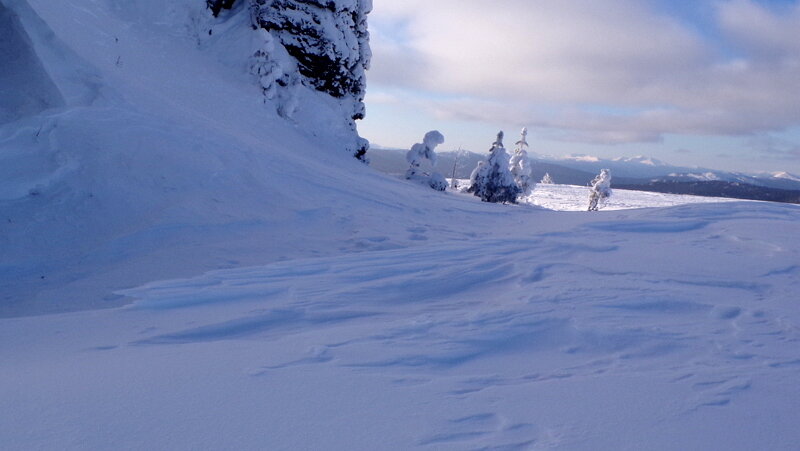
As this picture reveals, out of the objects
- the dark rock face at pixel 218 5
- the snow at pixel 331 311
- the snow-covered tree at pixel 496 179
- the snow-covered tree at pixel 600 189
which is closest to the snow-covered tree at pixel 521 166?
the snow-covered tree at pixel 600 189

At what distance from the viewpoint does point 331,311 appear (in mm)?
4191

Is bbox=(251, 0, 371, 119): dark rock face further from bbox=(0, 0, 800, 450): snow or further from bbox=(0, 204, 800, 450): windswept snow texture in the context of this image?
bbox=(0, 204, 800, 450): windswept snow texture

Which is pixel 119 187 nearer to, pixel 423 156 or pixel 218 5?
pixel 218 5

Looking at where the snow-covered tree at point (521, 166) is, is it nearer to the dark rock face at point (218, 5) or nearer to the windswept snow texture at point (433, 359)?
the dark rock face at point (218, 5)

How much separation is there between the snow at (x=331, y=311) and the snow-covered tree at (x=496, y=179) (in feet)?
67.0

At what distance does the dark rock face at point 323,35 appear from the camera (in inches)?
888

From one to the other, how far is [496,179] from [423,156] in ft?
17.0

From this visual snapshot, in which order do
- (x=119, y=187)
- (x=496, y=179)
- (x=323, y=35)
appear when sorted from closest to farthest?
(x=119, y=187), (x=323, y=35), (x=496, y=179)

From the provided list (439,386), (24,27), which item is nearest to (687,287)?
(439,386)

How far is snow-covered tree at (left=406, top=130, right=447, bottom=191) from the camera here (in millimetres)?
27909

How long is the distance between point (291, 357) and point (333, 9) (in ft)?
77.1

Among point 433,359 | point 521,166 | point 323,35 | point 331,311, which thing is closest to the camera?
point 433,359

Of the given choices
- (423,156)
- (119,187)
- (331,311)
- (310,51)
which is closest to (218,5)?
(310,51)

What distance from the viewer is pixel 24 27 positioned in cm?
962
